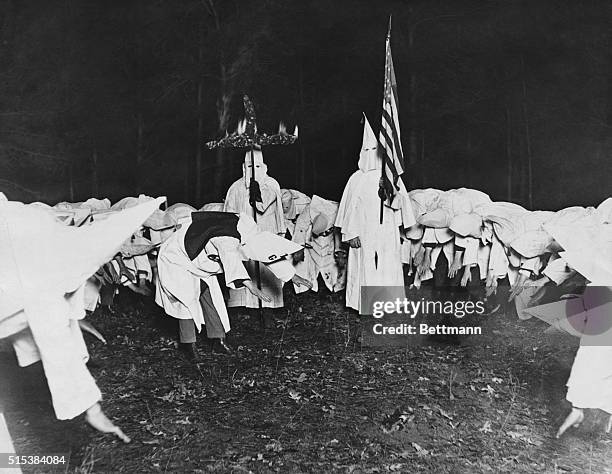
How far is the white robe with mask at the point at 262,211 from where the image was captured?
8.73 ft

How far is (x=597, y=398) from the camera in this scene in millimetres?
2133

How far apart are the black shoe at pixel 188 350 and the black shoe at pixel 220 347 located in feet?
0.34

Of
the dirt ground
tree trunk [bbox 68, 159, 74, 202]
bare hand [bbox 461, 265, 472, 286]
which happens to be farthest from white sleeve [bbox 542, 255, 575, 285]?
tree trunk [bbox 68, 159, 74, 202]

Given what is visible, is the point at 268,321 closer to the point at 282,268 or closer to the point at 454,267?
the point at 282,268

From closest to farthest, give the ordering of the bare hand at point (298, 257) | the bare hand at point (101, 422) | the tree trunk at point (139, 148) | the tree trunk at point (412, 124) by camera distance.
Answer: the bare hand at point (101, 422), the tree trunk at point (139, 148), the tree trunk at point (412, 124), the bare hand at point (298, 257)

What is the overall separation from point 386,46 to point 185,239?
1307 millimetres

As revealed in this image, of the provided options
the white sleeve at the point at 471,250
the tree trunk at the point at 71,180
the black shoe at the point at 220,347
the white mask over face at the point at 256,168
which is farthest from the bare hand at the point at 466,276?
the tree trunk at the point at 71,180

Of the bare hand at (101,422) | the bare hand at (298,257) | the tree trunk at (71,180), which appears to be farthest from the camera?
the bare hand at (298,257)

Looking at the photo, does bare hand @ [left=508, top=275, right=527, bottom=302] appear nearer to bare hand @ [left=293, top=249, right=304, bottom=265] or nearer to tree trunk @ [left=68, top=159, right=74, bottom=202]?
bare hand @ [left=293, top=249, right=304, bottom=265]

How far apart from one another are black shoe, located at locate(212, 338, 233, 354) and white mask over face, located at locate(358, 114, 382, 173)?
4.10 feet

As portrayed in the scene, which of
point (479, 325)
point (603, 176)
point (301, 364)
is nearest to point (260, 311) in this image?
point (301, 364)

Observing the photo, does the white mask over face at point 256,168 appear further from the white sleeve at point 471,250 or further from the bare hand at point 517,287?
the bare hand at point 517,287

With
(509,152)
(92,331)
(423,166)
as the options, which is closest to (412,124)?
(423,166)

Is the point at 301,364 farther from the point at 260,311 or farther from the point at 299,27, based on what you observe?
the point at 299,27
